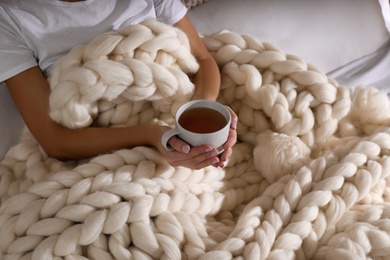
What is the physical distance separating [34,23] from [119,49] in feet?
0.65

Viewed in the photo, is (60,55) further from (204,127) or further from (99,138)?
(204,127)

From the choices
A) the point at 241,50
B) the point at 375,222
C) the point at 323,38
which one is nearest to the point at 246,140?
the point at 241,50

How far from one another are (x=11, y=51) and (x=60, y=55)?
89 millimetres

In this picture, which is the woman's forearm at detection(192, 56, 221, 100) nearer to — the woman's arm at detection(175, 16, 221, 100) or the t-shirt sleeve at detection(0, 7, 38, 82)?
the woman's arm at detection(175, 16, 221, 100)

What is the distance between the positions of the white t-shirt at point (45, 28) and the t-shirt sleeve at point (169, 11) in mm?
92

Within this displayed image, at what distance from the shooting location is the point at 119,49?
829mm

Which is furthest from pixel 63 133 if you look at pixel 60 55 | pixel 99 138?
pixel 60 55

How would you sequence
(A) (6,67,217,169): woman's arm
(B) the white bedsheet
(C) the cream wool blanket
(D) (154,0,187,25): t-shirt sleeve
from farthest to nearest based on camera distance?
(B) the white bedsheet < (D) (154,0,187,25): t-shirt sleeve < (A) (6,67,217,169): woman's arm < (C) the cream wool blanket

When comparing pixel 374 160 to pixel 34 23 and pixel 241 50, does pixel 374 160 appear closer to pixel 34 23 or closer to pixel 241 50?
pixel 241 50

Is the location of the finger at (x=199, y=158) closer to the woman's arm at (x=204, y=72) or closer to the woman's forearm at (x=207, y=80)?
the woman's arm at (x=204, y=72)

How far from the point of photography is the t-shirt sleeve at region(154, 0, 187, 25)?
1.03 metres

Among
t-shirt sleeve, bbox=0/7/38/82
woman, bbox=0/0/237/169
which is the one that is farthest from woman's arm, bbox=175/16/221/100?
t-shirt sleeve, bbox=0/7/38/82

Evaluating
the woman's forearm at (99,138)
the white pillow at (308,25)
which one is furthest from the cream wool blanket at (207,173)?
the white pillow at (308,25)

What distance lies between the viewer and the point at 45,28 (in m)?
0.92
